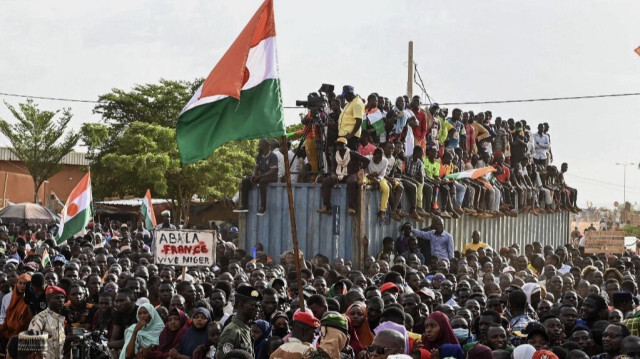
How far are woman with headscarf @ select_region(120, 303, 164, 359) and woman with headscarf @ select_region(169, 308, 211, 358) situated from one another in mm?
555

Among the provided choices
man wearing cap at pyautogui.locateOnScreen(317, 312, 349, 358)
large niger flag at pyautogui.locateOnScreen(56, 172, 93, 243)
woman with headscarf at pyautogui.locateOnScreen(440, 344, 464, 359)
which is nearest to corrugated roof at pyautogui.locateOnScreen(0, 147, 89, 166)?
large niger flag at pyautogui.locateOnScreen(56, 172, 93, 243)

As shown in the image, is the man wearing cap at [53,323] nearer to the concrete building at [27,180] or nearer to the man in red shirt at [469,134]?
the man in red shirt at [469,134]

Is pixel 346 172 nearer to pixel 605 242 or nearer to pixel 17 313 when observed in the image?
pixel 605 242

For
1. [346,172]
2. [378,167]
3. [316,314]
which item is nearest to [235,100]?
[316,314]

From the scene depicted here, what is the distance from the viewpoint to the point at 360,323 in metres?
8.44

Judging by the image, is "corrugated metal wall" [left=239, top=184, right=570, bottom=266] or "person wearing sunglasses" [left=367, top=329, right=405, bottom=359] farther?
"corrugated metal wall" [left=239, top=184, right=570, bottom=266]

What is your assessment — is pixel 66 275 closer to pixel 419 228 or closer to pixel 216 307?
pixel 216 307

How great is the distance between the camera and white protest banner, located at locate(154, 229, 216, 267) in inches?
440

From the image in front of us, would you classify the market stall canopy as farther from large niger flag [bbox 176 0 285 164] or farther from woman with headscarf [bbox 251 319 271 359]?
woman with headscarf [bbox 251 319 271 359]

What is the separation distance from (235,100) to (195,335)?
78.7 inches

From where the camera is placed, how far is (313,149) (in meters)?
17.0

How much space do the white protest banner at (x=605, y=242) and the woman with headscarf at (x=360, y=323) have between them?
9.37 metres

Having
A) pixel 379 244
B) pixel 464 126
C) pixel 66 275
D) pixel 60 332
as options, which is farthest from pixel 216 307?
pixel 464 126

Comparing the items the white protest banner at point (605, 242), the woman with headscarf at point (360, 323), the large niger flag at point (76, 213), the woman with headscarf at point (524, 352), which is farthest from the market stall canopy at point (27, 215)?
the woman with headscarf at point (524, 352)
